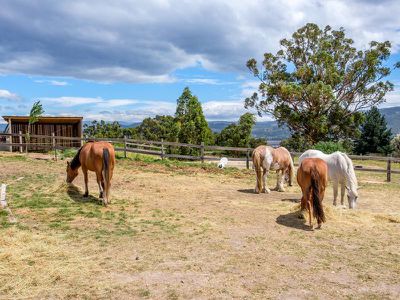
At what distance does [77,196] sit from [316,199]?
5571 mm

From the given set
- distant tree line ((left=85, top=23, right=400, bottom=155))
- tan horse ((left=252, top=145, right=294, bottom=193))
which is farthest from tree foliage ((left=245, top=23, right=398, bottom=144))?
tan horse ((left=252, top=145, right=294, bottom=193))

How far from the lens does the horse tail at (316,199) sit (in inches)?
272

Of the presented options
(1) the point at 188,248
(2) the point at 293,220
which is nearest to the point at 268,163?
(2) the point at 293,220

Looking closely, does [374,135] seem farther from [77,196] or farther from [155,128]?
[77,196]

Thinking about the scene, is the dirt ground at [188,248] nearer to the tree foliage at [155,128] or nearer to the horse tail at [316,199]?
the horse tail at [316,199]

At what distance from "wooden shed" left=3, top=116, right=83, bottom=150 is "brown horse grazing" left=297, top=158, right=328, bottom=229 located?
18517mm

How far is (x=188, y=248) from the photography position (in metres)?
5.64

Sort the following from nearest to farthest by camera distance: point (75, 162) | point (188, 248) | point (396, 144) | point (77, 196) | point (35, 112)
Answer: point (188, 248)
point (77, 196)
point (75, 162)
point (35, 112)
point (396, 144)

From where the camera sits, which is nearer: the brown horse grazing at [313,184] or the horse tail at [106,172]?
the brown horse grazing at [313,184]

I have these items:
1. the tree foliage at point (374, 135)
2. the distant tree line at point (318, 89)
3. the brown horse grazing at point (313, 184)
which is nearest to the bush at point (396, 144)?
the tree foliage at point (374, 135)

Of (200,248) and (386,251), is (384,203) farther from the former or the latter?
(200,248)

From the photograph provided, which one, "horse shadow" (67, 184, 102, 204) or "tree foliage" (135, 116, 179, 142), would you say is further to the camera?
"tree foliage" (135, 116, 179, 142)

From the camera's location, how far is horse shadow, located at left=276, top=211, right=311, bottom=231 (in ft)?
23.3

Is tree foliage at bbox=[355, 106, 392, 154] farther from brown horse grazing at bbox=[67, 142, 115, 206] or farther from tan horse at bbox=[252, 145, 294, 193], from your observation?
brown horse grazing at bbox=[67, 142, 115, 206]
